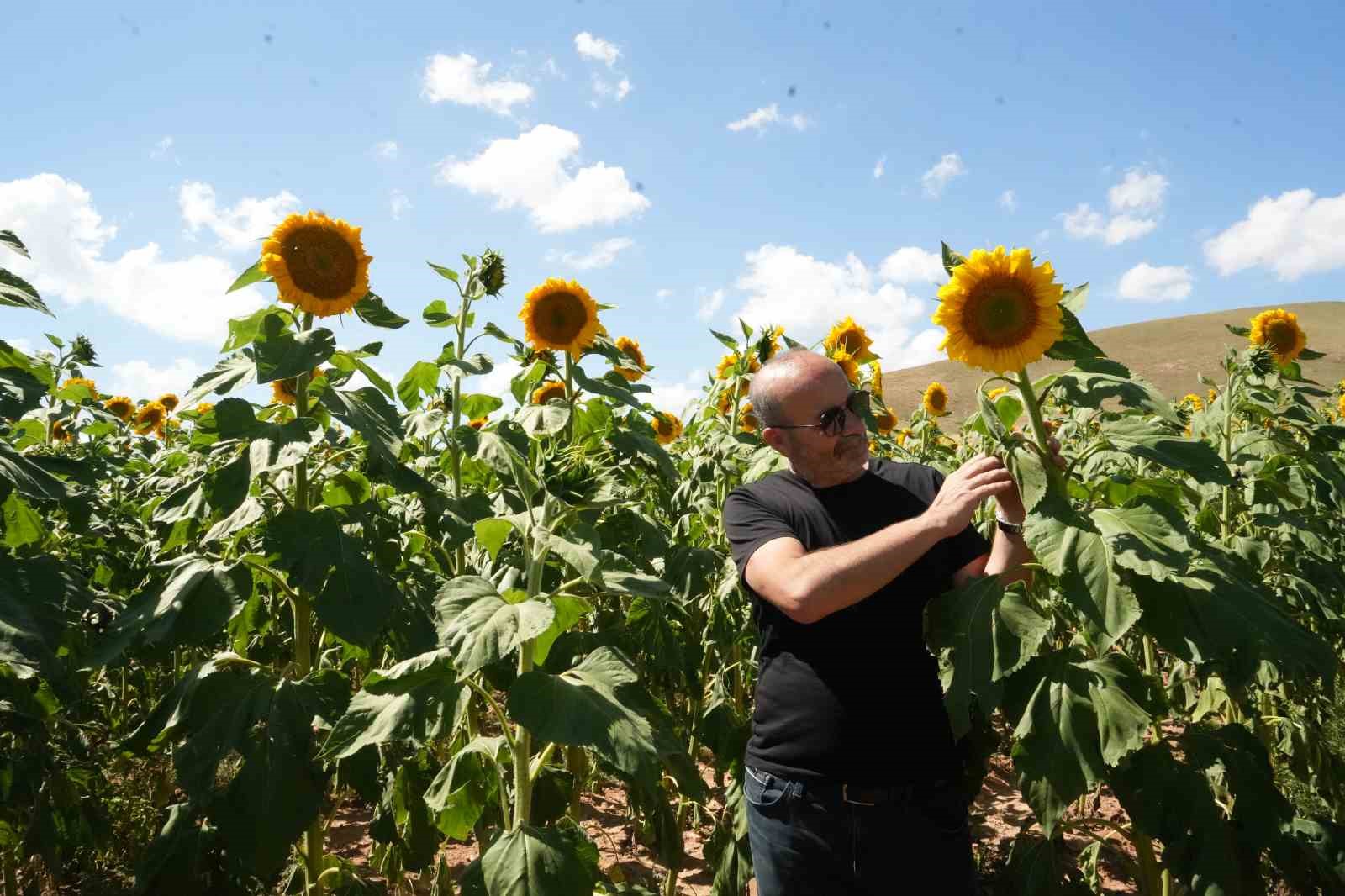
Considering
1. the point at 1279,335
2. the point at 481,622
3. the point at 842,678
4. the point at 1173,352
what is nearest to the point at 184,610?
the point at 481,622

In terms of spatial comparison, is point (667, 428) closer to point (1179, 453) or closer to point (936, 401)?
point (936, 401)

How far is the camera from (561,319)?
13.2 ft

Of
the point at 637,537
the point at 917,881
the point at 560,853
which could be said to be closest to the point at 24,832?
the point at 560,853

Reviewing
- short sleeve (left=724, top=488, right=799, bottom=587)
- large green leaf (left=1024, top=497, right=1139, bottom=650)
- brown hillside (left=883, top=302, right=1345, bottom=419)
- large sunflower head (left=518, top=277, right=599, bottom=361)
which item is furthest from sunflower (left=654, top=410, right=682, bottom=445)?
brown hillside (left=883, top=302, right=1345, bottom=419)

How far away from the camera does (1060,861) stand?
2551 millimetres

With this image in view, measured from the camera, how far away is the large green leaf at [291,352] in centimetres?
229

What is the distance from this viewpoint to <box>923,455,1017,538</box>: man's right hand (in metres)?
1.89

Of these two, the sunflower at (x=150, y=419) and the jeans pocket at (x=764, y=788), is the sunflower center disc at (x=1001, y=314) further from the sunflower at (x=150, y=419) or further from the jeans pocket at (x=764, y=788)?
the sunflower at (x=150, y=419)

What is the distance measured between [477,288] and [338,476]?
3.59 feet

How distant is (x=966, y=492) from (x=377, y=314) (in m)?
1.98

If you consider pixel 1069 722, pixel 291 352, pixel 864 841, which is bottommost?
pixel 864 841

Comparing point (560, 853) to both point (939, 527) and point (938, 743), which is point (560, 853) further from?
point (939, 527)

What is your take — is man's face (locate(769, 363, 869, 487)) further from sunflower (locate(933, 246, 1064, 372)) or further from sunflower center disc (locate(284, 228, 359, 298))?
sunflower center disc (locate(284, 228, 359, 298))

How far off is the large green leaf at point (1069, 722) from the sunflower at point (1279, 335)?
314cm
